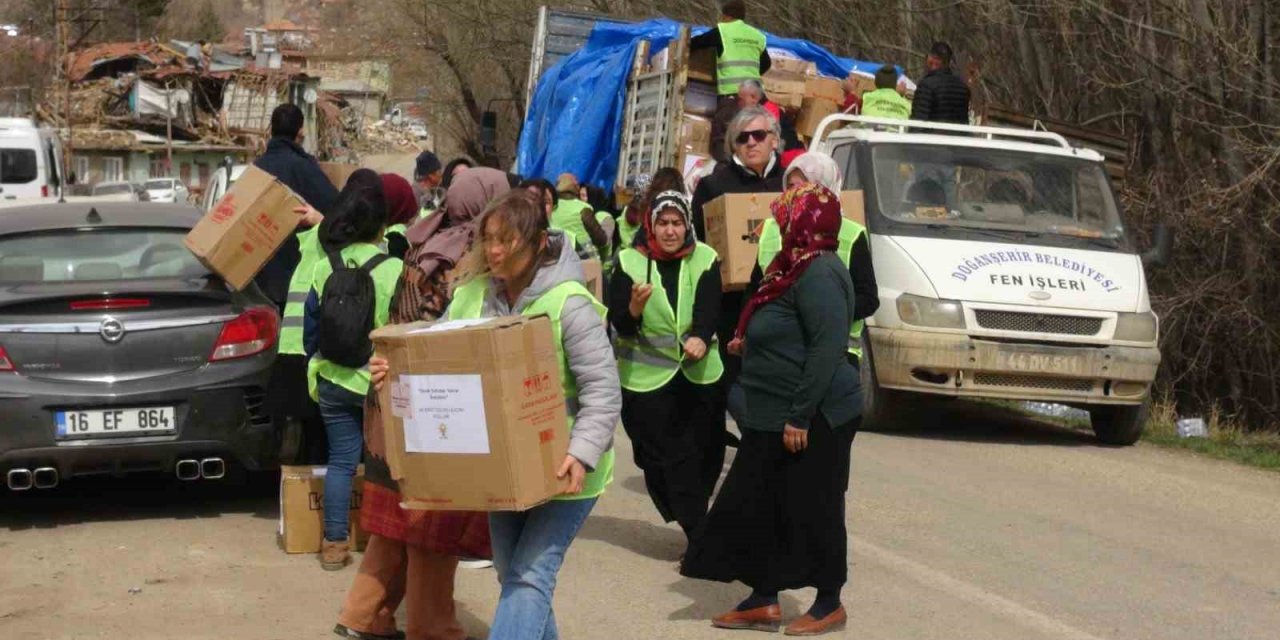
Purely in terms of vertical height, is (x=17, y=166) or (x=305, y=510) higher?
(x=305, y=510)

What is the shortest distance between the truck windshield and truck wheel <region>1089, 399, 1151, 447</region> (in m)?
1.20

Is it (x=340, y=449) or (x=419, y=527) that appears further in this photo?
(x=340, y=449)

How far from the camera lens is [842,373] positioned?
654 cm

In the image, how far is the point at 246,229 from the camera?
8.67 metres

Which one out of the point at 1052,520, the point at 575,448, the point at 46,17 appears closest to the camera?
the point at 575,448

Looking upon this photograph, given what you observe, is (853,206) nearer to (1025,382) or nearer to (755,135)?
(755,135)

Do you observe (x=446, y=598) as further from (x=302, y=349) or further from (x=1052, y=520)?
(x=1052, y=520)

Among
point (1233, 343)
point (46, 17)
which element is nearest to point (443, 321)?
point (1233, 343)

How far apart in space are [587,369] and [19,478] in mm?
4379

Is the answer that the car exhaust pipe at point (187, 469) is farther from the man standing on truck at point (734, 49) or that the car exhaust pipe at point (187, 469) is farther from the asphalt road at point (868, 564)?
the man standing on truck at point (734, 49)

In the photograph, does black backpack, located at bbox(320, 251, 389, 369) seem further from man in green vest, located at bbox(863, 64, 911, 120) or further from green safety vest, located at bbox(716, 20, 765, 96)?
man in green vest, located at bbox(863, 64, 911, 120)

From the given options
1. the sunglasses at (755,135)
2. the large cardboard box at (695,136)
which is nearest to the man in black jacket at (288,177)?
the sunglasses at (755,135)

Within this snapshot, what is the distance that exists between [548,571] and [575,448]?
395 mm

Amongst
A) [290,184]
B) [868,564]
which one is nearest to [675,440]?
[868,564]
